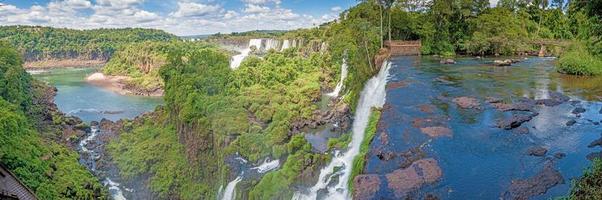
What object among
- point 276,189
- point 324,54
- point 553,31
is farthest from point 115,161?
point 553,31

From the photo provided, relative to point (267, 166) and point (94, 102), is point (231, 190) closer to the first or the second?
point (267, 166)

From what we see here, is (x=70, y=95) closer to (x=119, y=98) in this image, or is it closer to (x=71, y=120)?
(x=119, y=98)

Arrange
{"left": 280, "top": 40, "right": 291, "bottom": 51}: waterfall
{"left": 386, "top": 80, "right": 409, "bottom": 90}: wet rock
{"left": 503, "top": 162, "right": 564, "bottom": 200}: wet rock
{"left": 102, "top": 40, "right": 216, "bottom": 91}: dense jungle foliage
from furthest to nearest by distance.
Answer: {"left": 102, "top": 40, "right": 216, "bottom": 91}: dense jungle foliage < {"left": 280, "top": 40, "right": 291, "bottom": 51}: waterfall < {"left": 386, "top": 80, "right": 409, "bottom": 90}: wet rock < {"left": 503, "top": 162, "right": 564, "bottom": 200}: wet rock

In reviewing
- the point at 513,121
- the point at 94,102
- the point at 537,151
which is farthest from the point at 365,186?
the point at 94,102

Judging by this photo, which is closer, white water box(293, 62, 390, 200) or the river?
white water box(293, 62, 390, 200)

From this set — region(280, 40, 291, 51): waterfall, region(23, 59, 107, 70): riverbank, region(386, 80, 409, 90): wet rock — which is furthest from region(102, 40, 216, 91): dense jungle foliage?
region(386, 80, 409, 90): wet rock

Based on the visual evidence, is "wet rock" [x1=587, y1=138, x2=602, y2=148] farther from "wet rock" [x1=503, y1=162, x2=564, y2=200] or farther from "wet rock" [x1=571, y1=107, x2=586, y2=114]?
"wet rock" [x1=571, y1=107, x2=586, y2=114]

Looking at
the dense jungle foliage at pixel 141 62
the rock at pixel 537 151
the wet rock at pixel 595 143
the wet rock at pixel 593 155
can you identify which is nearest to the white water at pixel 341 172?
the rock at pixel 537 151
